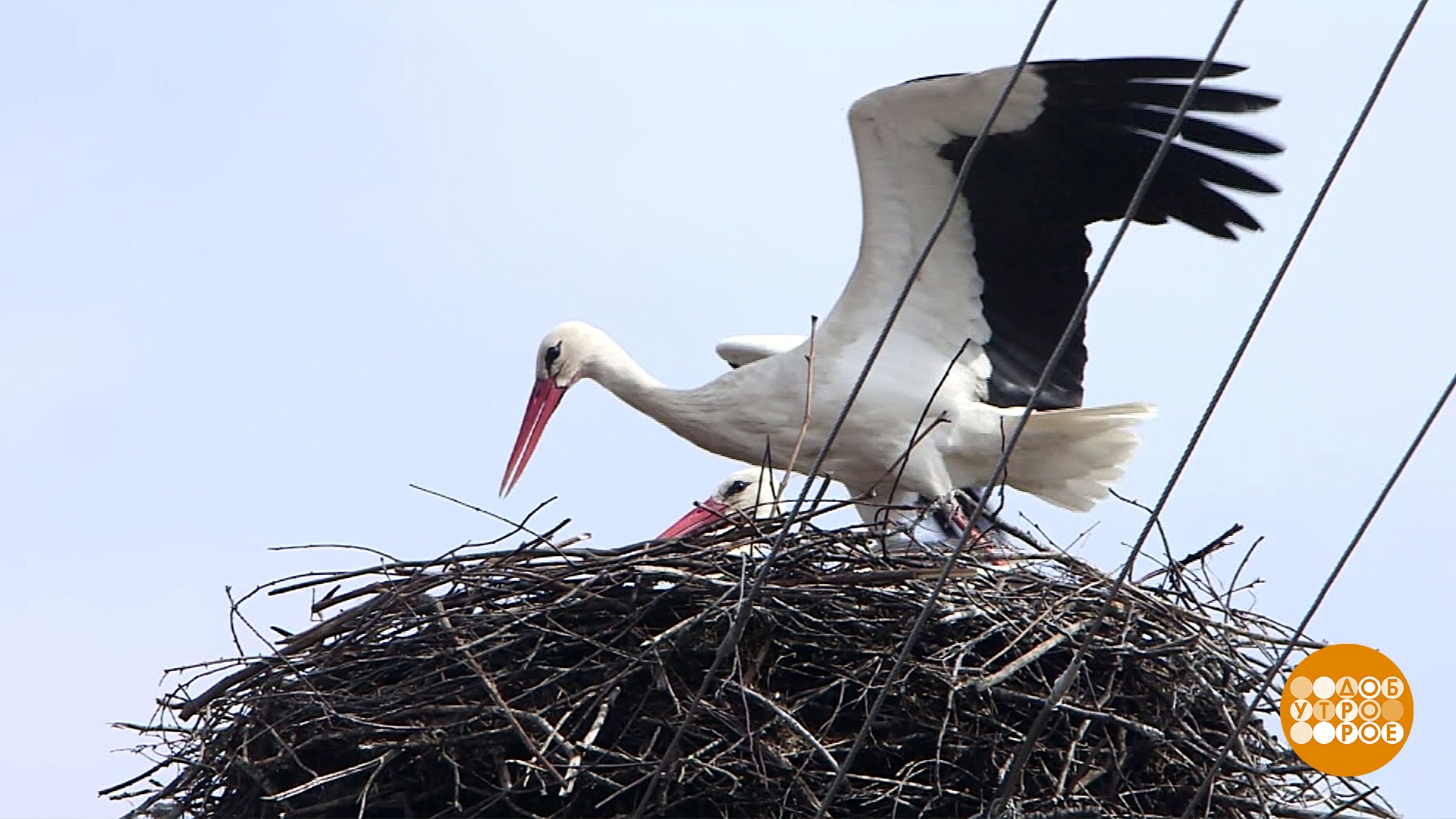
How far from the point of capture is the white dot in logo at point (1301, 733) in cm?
412

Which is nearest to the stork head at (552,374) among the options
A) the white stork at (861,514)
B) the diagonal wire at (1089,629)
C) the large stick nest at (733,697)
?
the white stork at (861,514)

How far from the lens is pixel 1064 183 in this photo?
17.5 feet

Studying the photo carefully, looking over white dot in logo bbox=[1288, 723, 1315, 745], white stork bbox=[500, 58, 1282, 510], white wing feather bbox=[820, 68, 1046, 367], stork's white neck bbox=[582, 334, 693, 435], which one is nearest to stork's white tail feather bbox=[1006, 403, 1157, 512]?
white stork bbox=[500, 58, 1282, 510]

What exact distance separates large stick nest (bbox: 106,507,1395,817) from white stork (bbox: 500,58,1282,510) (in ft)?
3.66

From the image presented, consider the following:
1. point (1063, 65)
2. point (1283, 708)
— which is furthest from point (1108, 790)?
point (1063, 65)

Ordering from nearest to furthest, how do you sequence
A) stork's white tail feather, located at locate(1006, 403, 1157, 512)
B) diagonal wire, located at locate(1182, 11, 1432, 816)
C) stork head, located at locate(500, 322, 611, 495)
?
diagonal wire, located at locate(1182, 11, 1432, 816)
stork's white tail feather, located at locate(1006, 403, 1157, 512)
stork head, located at locate(500, 322, 611, 495)

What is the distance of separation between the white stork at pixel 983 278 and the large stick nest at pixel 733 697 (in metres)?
1.11

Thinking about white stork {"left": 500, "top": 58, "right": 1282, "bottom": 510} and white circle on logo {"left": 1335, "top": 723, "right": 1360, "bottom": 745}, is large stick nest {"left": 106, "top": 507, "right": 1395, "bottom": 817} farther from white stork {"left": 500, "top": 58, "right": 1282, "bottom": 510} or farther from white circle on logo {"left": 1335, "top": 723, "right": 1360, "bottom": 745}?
white stork {"left": 500, "top": 58, "right": 1282, "bottom": 510}

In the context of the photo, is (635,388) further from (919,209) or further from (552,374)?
(919,209)

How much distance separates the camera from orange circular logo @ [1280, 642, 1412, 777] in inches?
161

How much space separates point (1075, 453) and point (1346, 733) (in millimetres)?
1518

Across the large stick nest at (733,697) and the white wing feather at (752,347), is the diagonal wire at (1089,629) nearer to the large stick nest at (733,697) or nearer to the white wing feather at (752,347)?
the large stick nest at (733,697)

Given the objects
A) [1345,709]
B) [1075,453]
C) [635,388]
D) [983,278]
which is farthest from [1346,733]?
[635,388]

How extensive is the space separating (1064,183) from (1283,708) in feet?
5.37
